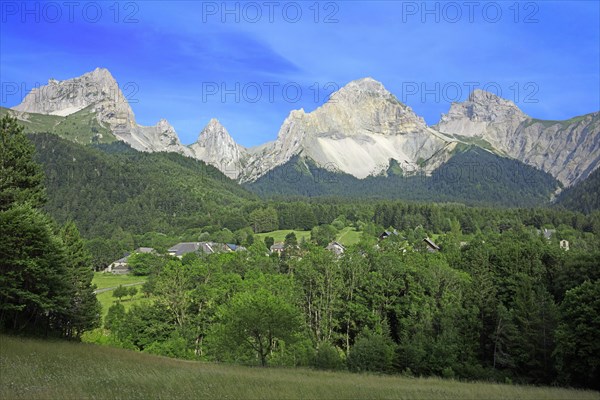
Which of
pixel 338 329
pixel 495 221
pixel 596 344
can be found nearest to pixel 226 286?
pixel 338 329

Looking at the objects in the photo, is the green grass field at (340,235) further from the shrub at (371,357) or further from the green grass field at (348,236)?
the shrub at (371,357)

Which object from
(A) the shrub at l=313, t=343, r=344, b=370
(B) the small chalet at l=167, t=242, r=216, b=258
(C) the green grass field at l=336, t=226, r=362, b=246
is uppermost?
(C) the green grass field at l=336, t=226, r=362, b=246

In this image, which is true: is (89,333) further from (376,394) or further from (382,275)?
(376,394)

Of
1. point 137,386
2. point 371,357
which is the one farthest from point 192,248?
point 137,386

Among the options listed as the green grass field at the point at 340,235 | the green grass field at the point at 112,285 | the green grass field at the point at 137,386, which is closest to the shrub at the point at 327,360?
the green grass field at the point at 137,386

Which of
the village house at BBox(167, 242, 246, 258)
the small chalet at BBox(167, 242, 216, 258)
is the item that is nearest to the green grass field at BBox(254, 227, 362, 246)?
the village house at BBox(167, 242, 246, 258)

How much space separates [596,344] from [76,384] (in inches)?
1353

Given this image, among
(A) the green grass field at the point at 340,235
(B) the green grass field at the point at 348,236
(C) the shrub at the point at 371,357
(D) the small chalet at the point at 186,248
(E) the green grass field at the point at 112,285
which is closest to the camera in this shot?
(C) the shrub at the point at 371,357

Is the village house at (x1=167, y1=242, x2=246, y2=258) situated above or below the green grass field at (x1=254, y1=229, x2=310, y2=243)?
below

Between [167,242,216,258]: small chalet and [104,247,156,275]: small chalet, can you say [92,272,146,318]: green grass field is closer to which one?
[104,247,156,275]: small chalet

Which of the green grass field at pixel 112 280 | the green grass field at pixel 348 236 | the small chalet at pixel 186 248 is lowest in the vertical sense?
the green grass field at pixel 112 280

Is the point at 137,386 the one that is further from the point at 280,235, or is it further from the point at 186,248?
the point at 280,235

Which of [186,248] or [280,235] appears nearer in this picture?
[186,248]

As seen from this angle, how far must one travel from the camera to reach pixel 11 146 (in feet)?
111
